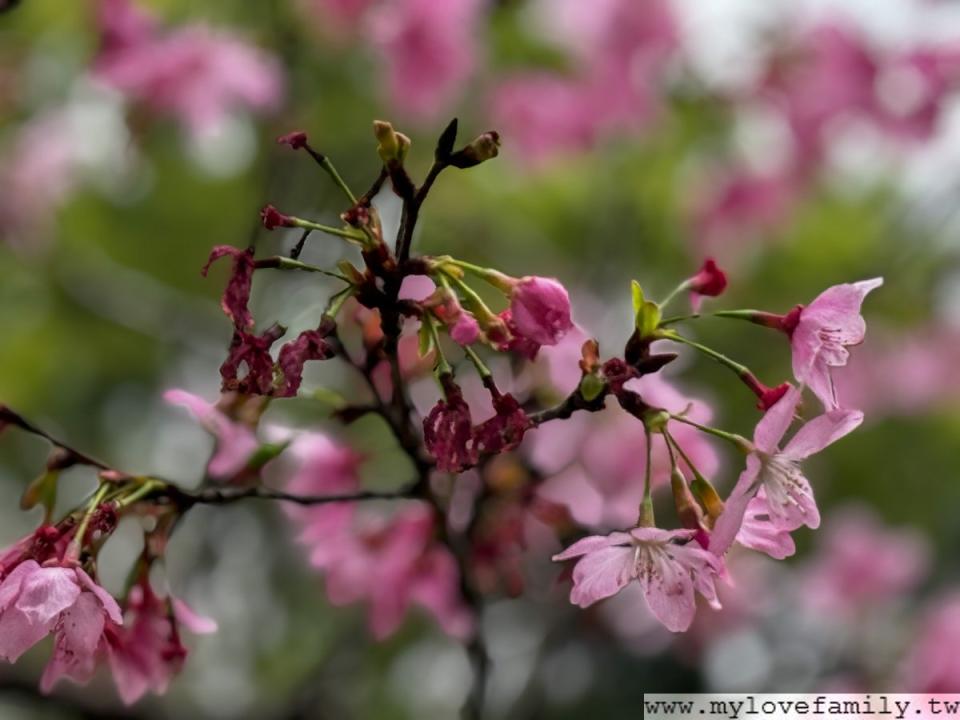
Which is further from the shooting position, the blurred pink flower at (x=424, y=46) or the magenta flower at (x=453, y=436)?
the blurred pink flower at (x=424, y=46)

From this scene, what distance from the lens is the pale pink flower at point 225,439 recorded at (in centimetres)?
86

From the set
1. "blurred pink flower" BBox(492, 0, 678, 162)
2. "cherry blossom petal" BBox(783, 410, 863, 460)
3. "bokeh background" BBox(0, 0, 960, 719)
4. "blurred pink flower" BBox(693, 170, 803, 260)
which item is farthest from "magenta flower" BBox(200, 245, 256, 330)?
"blurred pink flower" BBox(693, 170, 803, 260)

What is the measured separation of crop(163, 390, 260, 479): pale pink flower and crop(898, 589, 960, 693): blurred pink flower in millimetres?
979

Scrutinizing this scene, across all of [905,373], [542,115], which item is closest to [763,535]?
[542,115]

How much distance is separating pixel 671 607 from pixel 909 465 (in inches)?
98.5

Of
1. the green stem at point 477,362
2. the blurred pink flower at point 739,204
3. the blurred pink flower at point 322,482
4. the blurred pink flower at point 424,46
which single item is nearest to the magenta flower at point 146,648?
the blurred pink flower at point 322,482

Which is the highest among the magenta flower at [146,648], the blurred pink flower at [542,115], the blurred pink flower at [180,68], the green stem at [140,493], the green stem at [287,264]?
the blurred pink flower at [542,115]

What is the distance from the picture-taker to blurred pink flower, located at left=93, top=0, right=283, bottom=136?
172 cm

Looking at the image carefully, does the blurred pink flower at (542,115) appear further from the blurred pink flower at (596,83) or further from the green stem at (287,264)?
the green stem at (287,264)

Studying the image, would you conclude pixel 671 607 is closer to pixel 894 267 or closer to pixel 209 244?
pixel 894 267

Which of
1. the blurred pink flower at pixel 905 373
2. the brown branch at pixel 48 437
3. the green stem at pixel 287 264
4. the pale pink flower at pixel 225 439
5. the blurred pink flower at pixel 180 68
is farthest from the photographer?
the blurred pink flower at pixel 905 373

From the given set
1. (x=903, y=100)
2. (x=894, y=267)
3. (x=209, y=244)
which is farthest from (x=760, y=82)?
(x=209, y=244)

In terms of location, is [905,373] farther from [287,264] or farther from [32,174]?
[287,264]

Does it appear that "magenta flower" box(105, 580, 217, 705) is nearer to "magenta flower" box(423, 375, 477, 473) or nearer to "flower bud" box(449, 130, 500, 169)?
"magenta flower" box(423, 375, 477, 473)
